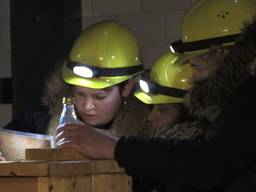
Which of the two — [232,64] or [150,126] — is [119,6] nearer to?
[150,126]

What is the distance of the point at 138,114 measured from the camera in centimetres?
290

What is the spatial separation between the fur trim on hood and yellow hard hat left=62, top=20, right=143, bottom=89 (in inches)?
39.1

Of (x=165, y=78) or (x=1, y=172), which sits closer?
(x=1, y=172)

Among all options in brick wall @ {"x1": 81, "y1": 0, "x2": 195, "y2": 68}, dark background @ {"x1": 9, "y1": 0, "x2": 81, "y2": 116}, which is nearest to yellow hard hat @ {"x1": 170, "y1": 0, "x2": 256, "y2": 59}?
brick wall @ {"x1": 81, "y1": 0, "x2": 195, "y2": 68}

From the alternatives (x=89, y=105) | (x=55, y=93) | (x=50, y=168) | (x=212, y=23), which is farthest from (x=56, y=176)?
(x=55, y=93)

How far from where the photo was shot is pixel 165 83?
2955mm

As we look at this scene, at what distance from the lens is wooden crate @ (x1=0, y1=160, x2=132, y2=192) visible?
4.88 ft

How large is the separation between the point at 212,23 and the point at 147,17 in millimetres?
1695

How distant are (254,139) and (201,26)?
2.88 feet

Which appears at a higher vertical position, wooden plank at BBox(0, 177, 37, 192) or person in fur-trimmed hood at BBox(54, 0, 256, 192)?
person in fur-trimmed hood at BBox(54, 0, 256, 192)

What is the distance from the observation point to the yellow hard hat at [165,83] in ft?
9.43

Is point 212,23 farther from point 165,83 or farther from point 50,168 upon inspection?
point 50,168

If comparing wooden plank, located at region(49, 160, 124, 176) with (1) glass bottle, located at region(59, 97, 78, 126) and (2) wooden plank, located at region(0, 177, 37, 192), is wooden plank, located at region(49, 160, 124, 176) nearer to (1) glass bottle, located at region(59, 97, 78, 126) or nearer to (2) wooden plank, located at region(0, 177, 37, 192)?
(2) wooden plank, located at region(0, 177, 37, 192)

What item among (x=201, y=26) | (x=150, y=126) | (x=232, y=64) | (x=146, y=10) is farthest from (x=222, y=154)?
(x=146, y=10)
